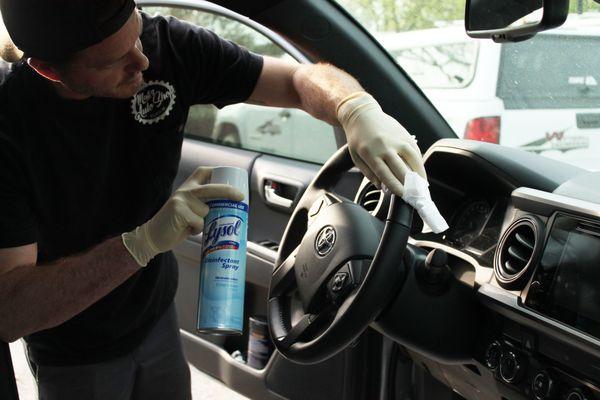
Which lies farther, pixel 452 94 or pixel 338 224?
pixel 452 94

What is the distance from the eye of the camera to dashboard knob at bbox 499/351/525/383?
1.59 m

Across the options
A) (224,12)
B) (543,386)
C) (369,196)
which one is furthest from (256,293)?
(543,386)

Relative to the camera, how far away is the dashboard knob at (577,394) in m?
1.45

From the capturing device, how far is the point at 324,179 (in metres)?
1.92

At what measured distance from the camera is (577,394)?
1.46 meters

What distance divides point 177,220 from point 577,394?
870mm

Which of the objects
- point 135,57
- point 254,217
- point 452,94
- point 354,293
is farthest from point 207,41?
point 452,94

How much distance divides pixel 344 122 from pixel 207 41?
48 centimetres

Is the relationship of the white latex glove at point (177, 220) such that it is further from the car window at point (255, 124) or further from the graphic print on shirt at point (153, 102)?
the car window at point (255, 124)

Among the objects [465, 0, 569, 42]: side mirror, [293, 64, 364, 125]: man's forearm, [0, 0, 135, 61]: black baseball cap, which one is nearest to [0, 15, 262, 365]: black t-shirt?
[293, 64, 364, 125]: man's forearm

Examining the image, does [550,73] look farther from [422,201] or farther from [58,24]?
[58,24]

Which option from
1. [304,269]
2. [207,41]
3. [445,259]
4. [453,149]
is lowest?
[304,269]

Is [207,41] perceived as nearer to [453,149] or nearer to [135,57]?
[135,57]

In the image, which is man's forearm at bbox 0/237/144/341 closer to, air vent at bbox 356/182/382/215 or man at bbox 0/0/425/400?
man at bbox 0/0/425/400
